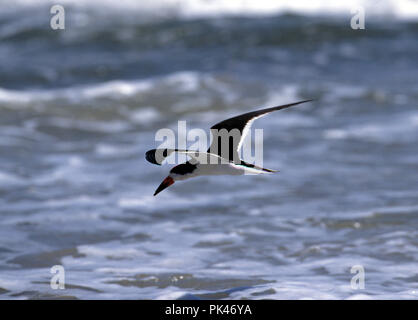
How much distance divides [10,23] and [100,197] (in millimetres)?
10608

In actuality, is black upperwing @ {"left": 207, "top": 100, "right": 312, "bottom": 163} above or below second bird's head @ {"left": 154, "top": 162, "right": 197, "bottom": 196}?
above

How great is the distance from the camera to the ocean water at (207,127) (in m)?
5.57

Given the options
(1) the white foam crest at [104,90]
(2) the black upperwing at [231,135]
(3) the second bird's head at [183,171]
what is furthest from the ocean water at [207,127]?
(2) the black upperwing at [231,135]

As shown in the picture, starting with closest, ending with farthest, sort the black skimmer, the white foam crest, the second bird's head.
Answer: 1. the black skimmer
2. the second bird's head
3. the white foam crest

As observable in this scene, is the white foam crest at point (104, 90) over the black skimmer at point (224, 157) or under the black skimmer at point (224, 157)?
over

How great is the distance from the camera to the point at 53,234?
6.38 m

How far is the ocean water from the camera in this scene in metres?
5.57

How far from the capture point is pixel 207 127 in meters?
10.6

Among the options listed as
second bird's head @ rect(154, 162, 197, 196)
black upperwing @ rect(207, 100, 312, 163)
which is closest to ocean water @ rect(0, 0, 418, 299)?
second bird's head @ rect(154, 162, 197, 196)

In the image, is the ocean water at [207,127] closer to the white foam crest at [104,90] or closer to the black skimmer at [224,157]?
the white foam crest at [104,90]

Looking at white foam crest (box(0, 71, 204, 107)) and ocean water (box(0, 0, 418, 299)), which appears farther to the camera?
white foam crest (box(0, 71, 204, 107))

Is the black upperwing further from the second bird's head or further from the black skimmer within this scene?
the second bird's head

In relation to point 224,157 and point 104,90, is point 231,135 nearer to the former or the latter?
point 224,157
